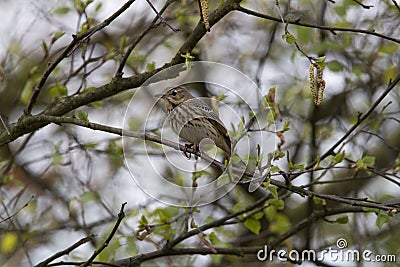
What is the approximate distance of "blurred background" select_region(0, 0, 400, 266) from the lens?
4523 millimetres

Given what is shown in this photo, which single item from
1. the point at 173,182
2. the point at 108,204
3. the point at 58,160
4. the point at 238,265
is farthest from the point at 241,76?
the point at 238,265

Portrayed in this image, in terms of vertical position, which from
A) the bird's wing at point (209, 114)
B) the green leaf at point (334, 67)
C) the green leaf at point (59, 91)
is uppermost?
the green leaf at point (334, 67)

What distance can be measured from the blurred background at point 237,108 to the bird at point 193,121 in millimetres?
904

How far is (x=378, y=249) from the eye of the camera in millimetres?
4719

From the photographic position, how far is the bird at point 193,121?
2.95m

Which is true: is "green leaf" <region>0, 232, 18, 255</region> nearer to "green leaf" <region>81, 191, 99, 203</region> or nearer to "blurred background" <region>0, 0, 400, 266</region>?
"blurred background" <region>0, 0, 400, 266</region>

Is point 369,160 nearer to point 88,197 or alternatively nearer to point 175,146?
point 175,146

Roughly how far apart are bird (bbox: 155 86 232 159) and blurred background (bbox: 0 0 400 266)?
2.97 ft

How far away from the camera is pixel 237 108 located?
413 centimetres

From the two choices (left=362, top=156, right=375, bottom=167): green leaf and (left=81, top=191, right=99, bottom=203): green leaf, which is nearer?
(left=362, top=156, right=375, bottom=167): green leaf

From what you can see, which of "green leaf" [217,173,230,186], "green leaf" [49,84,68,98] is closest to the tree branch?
"green leaf" [217,173,230,186]

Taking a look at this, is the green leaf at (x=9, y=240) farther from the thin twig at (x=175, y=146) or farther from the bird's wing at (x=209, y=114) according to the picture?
the bird's wing at (x=209, y=114)

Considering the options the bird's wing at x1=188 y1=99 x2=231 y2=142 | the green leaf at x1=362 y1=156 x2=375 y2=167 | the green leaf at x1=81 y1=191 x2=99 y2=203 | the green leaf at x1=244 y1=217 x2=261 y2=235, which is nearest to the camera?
the bird's wing at x1=188 y1=99 x2=231 y2=142

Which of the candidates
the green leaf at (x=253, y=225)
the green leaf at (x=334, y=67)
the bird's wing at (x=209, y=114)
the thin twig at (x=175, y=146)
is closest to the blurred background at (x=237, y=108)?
the green leaf at (x=334, y=67)
